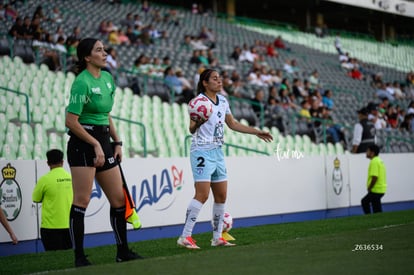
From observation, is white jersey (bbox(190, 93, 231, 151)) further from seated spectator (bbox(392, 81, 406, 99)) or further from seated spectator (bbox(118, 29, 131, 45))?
seated spectator (bbox(392, 81, 406, 99))

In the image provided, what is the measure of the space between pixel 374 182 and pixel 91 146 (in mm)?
9978

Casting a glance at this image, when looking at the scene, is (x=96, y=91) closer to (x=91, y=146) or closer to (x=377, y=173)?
(x=91, y=146)

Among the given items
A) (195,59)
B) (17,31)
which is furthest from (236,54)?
(17,31)

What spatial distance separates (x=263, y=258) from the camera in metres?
6.84

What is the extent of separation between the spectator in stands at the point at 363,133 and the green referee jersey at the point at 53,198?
8533 mm

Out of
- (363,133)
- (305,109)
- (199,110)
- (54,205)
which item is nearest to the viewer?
(199,110)

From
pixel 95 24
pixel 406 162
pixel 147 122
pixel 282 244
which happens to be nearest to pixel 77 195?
pixel 282 244

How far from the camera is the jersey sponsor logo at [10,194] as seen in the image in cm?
1027

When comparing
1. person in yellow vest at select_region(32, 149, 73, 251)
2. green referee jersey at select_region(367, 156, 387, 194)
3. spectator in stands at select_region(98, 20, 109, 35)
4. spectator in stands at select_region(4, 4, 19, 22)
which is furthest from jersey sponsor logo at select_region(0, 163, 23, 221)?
spectator in stands at select_region(98, 20, 109, 35)

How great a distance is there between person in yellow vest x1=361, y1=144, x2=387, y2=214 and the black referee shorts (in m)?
9.66

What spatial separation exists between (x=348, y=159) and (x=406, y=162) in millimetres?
2717

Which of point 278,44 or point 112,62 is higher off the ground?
point 278,44

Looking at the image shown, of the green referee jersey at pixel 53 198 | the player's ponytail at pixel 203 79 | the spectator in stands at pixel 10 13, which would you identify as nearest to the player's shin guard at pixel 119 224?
the player's ponytail at pixel 203 79

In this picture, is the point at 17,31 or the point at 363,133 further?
the point at 17,31
